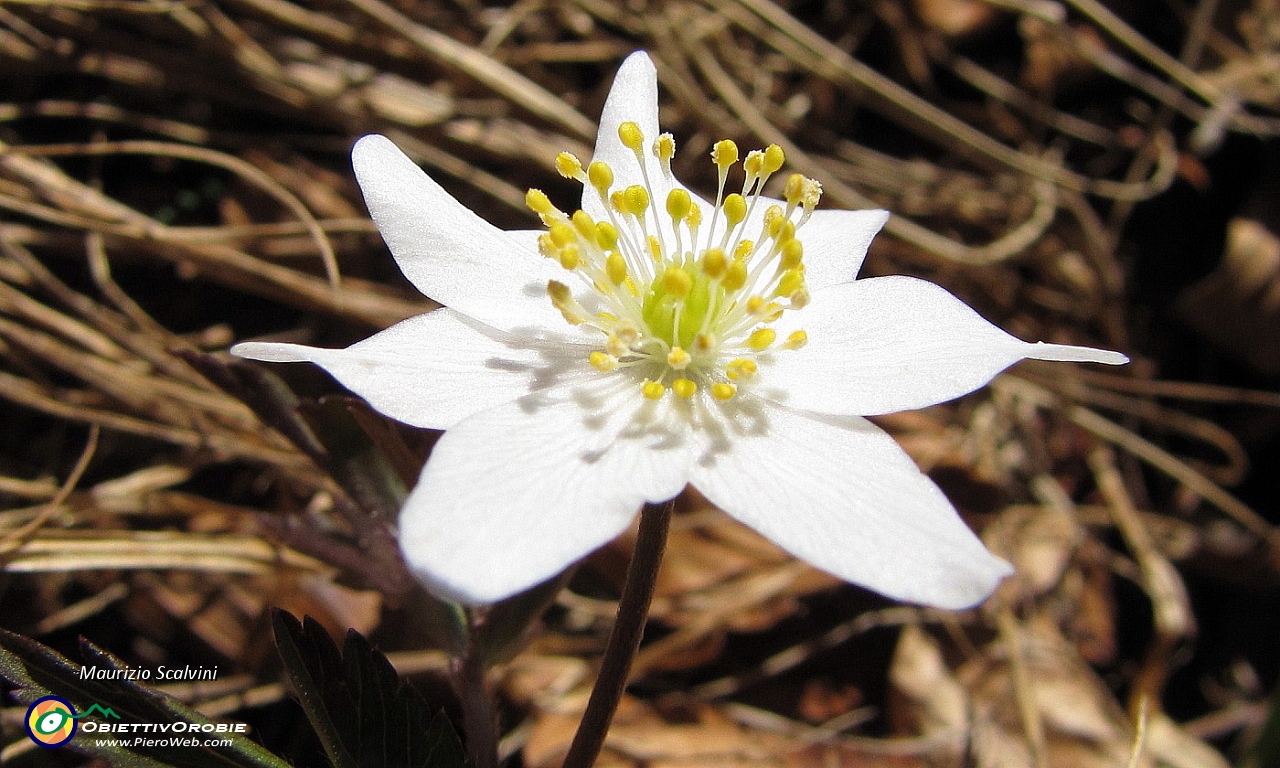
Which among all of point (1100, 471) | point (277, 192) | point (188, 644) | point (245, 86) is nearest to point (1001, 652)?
point (1100, 471)

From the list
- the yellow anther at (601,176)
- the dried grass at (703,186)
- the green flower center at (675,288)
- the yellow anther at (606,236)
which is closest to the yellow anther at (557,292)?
the green flower center at (675,288)

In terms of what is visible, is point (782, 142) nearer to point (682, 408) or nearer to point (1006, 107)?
point (1006, 107)

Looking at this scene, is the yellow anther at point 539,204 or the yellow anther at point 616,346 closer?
the yellow anther at point 616,346

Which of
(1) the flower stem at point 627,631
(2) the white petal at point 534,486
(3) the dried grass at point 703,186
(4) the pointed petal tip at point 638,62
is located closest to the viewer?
(2) the white petal at point 534,486

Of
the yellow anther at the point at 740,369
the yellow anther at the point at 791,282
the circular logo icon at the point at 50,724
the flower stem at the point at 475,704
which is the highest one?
the yellow anther at the point at 791,282

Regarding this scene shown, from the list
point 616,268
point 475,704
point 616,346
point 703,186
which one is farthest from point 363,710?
point 703,186

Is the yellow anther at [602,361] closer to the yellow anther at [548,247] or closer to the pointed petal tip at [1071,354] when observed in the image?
the yellow anther at [548,247]

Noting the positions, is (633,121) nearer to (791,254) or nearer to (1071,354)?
(791,254)
